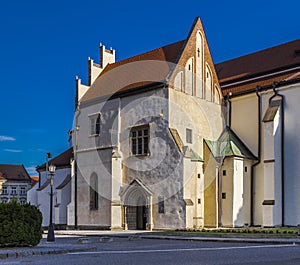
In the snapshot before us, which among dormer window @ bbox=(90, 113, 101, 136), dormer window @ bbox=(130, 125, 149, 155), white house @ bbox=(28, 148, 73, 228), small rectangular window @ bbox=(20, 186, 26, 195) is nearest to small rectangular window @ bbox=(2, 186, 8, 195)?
small rectangular window @ bbox=(20, 186, 26, 195)

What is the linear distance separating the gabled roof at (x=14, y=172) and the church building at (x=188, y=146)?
50401mm

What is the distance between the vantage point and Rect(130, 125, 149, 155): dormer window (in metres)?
34.6

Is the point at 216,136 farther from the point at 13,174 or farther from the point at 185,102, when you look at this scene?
the point at 13,174

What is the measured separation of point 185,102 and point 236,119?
5.22 meters

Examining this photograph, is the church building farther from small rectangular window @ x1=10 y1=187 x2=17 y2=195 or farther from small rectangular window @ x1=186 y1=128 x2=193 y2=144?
small rectangular window @ x1=10 y1=187 x2=17 y2=195

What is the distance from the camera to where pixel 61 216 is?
135 feet

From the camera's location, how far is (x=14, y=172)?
8781cm

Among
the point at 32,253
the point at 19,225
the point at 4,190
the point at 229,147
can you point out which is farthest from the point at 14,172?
the point at 32,253

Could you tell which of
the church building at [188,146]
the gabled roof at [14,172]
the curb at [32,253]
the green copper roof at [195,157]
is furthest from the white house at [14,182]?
the curb at [32,253]

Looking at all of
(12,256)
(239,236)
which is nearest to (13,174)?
(239,236)

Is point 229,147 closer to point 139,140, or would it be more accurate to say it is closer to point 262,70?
point 139,140

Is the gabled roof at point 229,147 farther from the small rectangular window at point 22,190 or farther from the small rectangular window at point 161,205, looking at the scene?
the small rectangular window at point 22,190

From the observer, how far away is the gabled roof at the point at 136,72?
35.3 meters

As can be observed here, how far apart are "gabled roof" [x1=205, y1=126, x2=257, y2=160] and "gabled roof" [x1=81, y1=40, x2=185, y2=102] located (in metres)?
6.24
